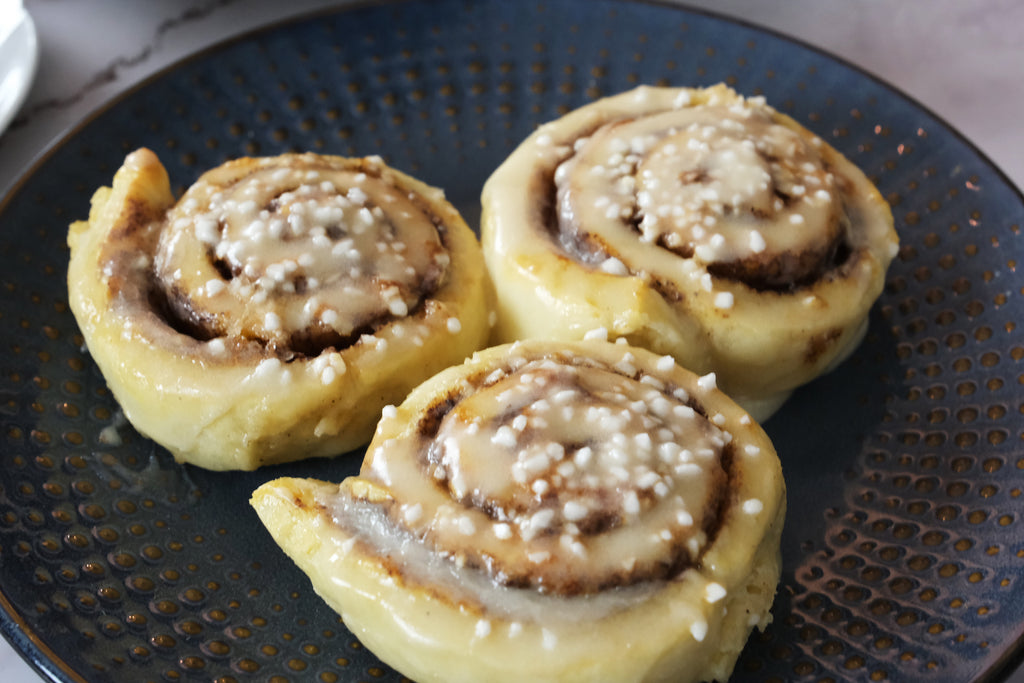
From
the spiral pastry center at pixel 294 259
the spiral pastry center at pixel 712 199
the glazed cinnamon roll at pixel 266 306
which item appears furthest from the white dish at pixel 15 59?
the spiral pastry center at pixel 712 199

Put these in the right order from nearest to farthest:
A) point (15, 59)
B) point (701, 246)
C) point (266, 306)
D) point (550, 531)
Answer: point (550, 531) → point (266, 306) → point (701, 246) → point (15, 59)

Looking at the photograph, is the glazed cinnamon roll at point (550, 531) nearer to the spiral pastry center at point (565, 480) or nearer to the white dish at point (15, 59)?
the spiral pastry center at point (565, 480)

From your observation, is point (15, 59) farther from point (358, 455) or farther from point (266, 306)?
point (358, 455)

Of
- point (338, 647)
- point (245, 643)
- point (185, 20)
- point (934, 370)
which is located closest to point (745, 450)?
point (934, 370)

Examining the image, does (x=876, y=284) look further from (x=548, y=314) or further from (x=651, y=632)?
(x=651, y=632)

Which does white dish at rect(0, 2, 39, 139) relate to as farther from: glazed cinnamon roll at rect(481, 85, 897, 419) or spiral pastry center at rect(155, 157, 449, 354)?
glazed cinnamon roll at rect(481, 85, 897, 419)

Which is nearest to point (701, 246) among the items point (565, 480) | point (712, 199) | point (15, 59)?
point (712, 199)
